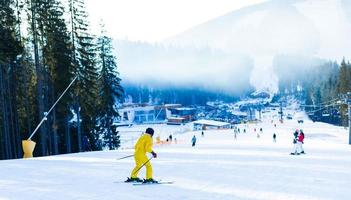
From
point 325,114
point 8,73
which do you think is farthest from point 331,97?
point 8,73

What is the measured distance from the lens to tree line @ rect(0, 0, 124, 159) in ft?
106

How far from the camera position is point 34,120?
40562 mm

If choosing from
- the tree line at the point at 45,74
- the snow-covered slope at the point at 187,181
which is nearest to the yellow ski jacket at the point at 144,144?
the snow-covered slope at the point at 187,181

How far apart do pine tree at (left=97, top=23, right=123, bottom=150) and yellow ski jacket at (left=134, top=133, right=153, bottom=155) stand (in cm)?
3240

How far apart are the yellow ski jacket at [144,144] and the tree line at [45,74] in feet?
60.7

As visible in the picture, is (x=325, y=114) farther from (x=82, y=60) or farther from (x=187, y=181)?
(x=187, y=181)

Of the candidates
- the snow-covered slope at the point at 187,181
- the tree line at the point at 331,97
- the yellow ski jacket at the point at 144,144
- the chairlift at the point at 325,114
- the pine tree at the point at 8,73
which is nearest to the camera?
the snow-covered slope at the point at 187,181

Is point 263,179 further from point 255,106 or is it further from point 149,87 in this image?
point 255,106

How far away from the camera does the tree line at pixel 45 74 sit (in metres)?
32.3

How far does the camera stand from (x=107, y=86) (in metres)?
45.9

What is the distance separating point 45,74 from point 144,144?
25954 mm

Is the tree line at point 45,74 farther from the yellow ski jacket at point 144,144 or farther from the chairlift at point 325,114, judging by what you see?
the chairlift at point 325,114

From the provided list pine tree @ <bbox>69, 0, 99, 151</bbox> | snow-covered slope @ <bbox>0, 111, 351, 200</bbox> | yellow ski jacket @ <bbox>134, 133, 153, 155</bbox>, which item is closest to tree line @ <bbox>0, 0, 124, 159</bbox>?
pine tree @ <bbox>69, 0, 99, 151</bbox>

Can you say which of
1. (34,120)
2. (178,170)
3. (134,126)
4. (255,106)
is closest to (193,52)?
(255,106)
